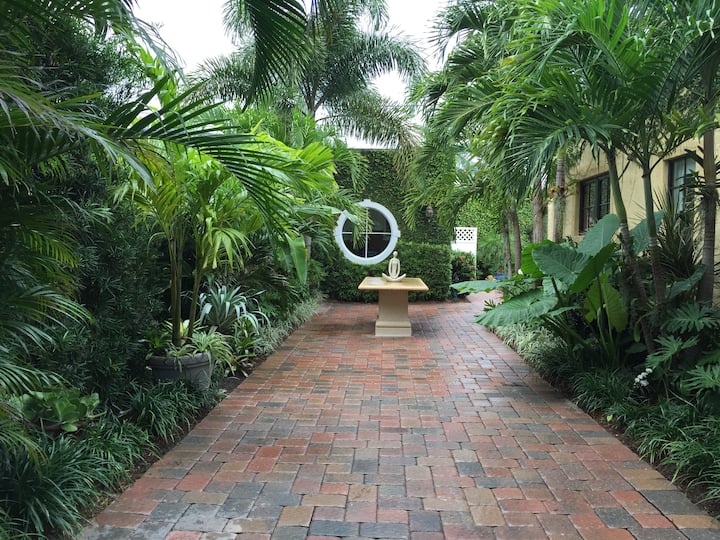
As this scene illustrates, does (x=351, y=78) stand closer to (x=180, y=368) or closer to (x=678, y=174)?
(x=678, y=174)

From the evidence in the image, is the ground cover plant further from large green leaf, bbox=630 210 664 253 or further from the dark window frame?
the dark window frame

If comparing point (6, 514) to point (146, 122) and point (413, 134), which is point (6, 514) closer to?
point (146, 122)

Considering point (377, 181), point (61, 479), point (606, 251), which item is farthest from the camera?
point (377, 181)

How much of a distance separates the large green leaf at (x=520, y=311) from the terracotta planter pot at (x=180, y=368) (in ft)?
8.33

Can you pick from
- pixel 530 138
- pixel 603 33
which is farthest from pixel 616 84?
pixel 530 138

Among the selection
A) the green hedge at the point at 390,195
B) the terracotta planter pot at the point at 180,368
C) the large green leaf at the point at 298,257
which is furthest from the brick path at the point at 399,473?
the green hedge at the point at 390,195

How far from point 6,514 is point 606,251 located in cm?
426

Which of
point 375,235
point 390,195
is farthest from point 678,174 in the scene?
point 375,235

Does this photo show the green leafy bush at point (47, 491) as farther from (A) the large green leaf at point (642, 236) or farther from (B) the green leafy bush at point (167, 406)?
(A) the large green leaf at point (642, 236)

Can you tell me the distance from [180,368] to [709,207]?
4.38m

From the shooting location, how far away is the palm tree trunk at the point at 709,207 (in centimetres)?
417

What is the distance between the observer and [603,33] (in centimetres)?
380

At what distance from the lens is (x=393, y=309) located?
8.77 meters

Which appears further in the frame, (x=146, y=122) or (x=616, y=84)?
(x=616, y=84)
